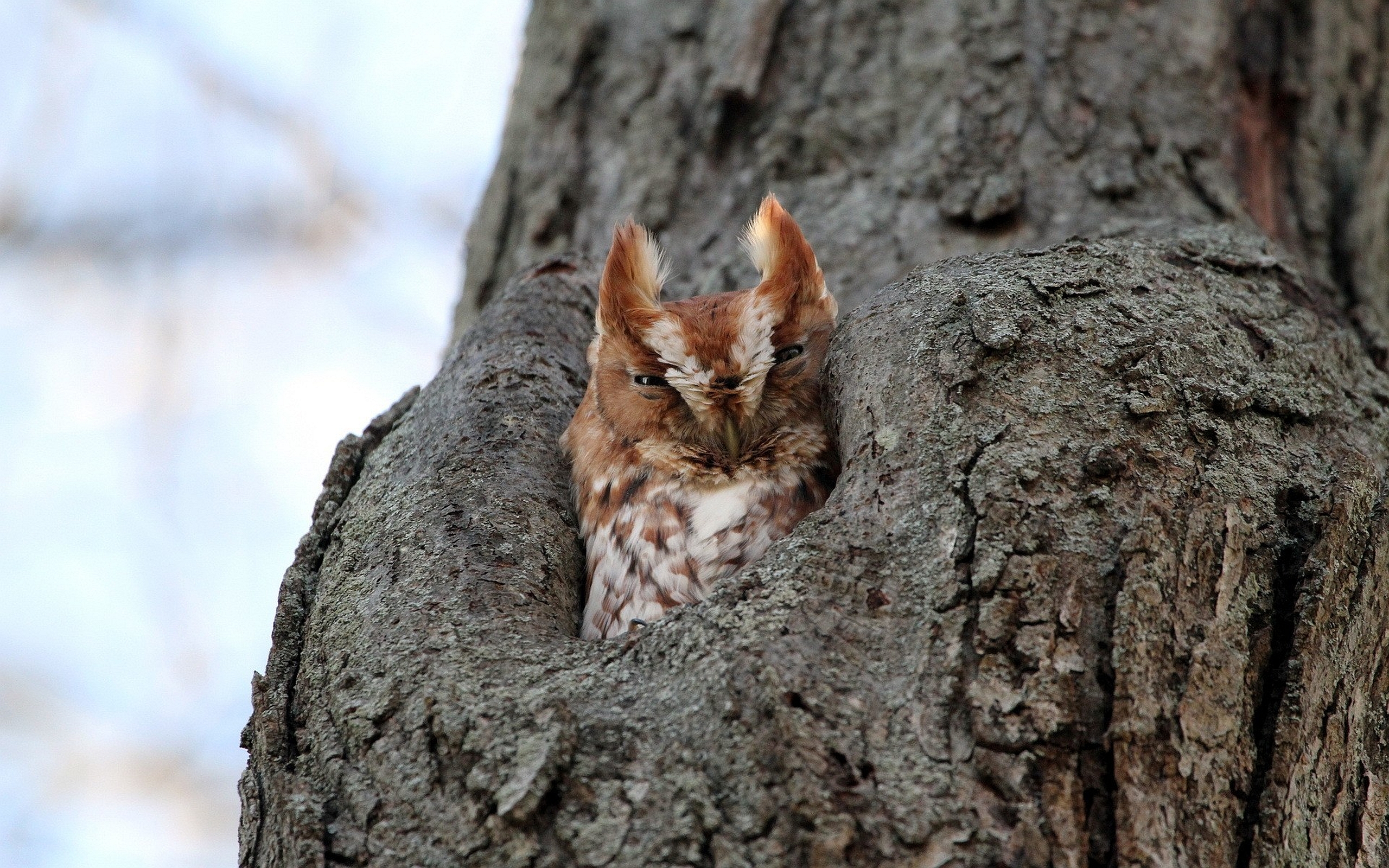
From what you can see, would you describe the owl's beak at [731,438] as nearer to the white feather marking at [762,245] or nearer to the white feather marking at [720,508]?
the white feather marking at [720,508]

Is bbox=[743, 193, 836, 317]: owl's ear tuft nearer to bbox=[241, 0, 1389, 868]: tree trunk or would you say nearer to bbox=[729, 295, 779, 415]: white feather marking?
bbox=[729, 295, 779, 415]: white feather marking

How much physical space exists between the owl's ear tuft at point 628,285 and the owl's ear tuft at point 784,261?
21 cm

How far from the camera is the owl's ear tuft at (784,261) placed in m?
2.40

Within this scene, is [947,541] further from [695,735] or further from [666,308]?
[666,308]

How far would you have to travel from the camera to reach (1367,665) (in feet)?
5.82

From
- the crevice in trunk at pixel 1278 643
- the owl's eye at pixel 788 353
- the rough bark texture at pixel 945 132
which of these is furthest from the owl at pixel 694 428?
the crevice in trunk at pixel 1278 643

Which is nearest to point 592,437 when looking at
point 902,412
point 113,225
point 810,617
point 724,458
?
point 724,458

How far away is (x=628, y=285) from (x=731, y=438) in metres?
0.35

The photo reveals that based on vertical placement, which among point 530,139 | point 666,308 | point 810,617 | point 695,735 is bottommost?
point 695,735

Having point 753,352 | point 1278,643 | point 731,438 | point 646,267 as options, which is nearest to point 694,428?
point 731,438

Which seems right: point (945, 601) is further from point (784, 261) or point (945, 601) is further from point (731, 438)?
point (784, 261)

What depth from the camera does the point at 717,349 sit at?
2332mm

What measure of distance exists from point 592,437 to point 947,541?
92 cm

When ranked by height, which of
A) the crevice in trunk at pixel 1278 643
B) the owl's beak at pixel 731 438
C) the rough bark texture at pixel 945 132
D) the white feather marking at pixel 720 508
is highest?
the rough bark texture at pixel 945 132
